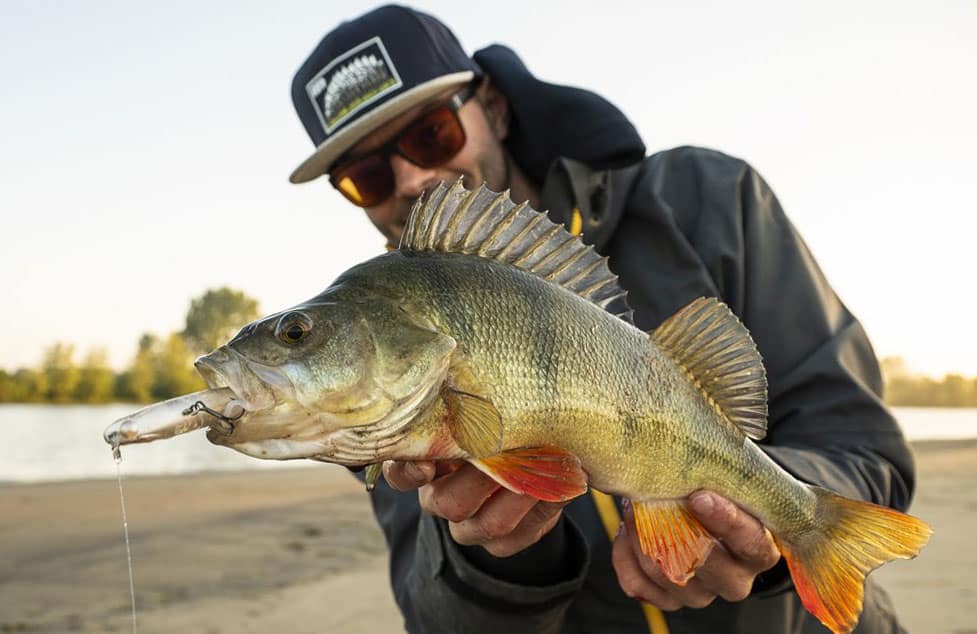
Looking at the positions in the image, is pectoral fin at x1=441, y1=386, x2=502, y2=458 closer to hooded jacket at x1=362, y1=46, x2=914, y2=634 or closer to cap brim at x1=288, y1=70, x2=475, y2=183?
hooded jacket at x1=362, y1=46, x2=914, y2=634

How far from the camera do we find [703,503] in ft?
5.78

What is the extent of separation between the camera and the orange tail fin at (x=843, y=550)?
5.91ft

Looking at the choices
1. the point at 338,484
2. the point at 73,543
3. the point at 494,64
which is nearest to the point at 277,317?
the point at 494,64

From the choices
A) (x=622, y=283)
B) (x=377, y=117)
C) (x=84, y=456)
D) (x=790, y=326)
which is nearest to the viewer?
(x=790, y=326)

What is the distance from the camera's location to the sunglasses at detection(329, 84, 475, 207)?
3.33 metres

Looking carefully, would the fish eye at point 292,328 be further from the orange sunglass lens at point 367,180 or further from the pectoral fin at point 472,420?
the orange sunglass lens at point 367,180

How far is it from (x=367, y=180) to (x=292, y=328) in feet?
6.91

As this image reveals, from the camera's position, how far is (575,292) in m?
1.74

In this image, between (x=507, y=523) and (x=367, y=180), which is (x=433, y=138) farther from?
(x=507, y=523)

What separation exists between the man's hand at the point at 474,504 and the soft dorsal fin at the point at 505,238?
45 cm

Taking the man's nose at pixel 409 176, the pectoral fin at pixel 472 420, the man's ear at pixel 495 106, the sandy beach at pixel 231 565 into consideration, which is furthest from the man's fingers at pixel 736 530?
the sandy beach at pixel 231 565

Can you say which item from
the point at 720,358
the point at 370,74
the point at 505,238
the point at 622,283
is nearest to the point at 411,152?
the point at 370,74

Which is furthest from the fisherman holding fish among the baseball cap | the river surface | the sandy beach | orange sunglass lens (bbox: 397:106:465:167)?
the river surface

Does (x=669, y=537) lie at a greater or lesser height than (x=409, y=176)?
lesser
